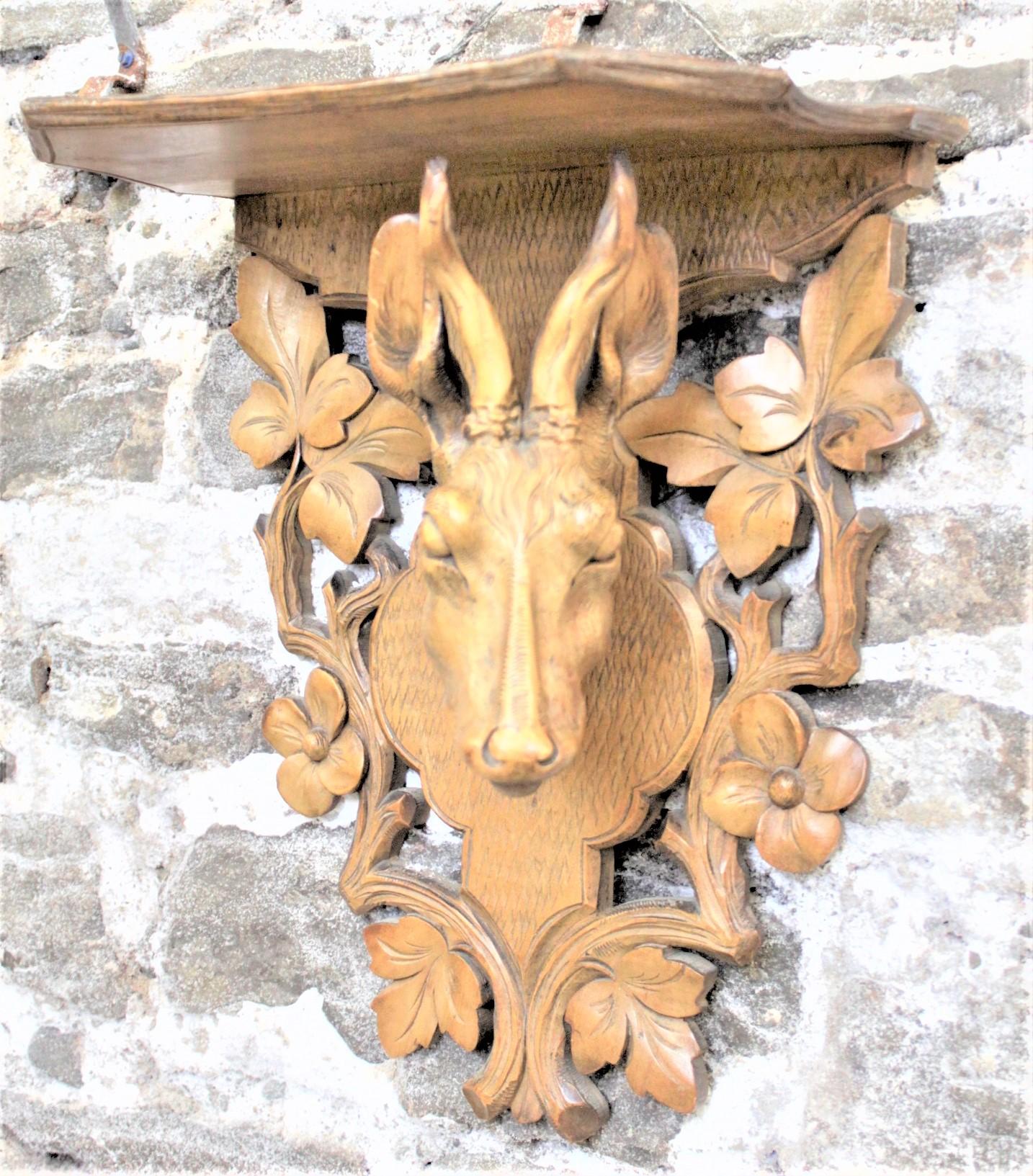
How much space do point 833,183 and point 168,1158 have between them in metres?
0.90

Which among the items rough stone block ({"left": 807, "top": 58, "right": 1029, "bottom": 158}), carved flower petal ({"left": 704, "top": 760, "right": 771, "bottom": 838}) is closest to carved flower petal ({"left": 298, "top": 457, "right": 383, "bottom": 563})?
carved flower petal ({"left": 704, "top": 760, "right": 771, "bottom": 838})

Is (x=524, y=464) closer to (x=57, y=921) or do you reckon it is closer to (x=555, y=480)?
(x=555, y=480)

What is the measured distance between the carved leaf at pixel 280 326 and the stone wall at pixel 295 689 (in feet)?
0.23

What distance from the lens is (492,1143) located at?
2.98 feet

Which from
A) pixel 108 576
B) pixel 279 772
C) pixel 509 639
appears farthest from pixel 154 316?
pixel 509 639

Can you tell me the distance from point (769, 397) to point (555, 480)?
0.17 meters

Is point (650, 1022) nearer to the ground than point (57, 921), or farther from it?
farther from it

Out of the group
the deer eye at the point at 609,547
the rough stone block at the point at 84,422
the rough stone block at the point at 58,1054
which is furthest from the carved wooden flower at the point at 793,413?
the rough stone block at the point at 58,1054

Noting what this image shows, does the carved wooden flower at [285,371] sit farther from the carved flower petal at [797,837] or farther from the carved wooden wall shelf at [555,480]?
the carved flower petal at [797,837]

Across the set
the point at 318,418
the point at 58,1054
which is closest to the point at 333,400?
the point at 318,418

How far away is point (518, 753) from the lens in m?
0.67

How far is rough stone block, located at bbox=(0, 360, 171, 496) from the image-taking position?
106cm

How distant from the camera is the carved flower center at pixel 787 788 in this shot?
30.9 inches

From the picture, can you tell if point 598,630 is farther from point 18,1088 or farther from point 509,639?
point 18,1088
